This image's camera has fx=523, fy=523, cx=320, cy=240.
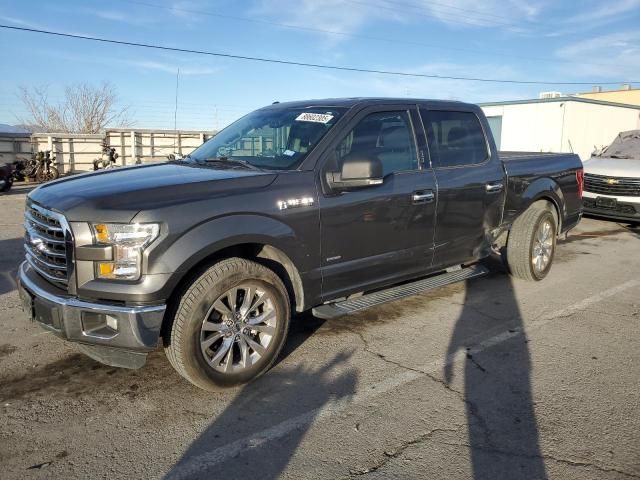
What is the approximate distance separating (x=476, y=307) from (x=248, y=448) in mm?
3093

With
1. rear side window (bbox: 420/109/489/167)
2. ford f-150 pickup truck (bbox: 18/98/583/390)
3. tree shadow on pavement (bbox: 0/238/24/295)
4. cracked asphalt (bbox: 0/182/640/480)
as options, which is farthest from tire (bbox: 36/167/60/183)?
rear side window (bbox: 420/109/489/167)

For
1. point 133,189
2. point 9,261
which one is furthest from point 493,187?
point 9,261

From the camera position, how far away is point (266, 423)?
3113mm

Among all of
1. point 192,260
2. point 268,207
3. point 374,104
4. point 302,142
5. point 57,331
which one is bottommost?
point 57,331

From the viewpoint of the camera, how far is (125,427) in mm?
3076

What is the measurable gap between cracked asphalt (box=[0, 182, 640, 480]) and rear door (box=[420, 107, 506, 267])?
2.23ft

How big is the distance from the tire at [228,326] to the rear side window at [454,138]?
216 cm

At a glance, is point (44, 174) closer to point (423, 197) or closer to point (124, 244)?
point (423, 197)

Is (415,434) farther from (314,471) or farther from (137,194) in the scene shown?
(137,194)

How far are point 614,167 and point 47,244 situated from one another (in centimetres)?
1005

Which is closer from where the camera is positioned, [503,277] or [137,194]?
[137,194]

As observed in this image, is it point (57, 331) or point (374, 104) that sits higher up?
point (374, 104)

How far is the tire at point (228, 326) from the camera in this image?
3262 mm

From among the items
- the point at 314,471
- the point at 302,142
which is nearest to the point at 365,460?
the point at 314,471
